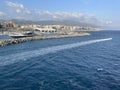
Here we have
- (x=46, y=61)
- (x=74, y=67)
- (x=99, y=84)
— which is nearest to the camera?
(x=99, y=84)

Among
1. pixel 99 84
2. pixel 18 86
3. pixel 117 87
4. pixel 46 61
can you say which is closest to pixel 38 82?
pixel 18 86

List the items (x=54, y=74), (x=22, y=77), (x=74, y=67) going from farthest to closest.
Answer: (x=74, y=67), (x=54, y=74), (x=22, y=77)

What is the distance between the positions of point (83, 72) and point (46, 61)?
34.5 feet

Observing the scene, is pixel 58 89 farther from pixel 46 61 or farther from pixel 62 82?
pixel 46 61

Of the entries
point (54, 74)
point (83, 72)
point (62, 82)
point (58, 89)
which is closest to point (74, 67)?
point (83, 72)

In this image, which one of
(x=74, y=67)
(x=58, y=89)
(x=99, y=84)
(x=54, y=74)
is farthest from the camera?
(x=74, y=67)

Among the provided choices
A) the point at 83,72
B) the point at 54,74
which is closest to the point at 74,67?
the point at 83,72

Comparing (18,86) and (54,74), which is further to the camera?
(54,74)

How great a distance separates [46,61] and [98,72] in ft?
38.9

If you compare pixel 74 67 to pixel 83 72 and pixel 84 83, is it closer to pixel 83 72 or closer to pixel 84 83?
pixel 83 72

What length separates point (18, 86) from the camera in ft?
85.5

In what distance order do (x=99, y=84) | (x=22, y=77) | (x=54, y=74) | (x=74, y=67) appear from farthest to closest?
(x=74, y=67) < (x=54, y=74) < (x=22, y=77) < (x=99, y=84)

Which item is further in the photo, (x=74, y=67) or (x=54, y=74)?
(x=74, y=67)

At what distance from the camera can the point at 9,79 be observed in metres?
28.7
